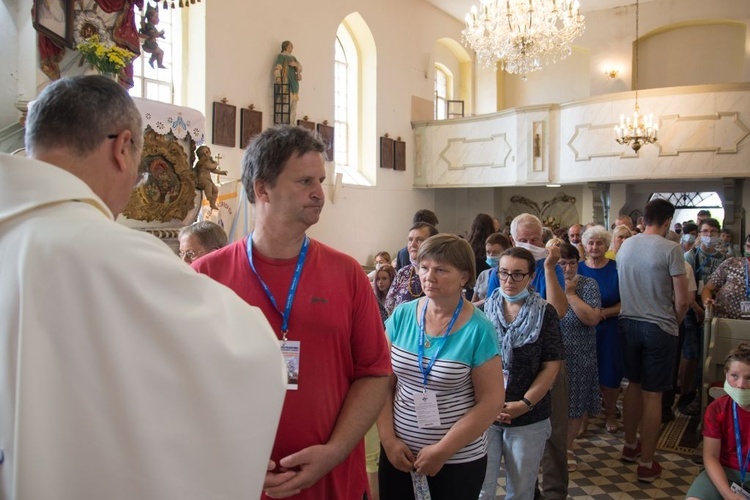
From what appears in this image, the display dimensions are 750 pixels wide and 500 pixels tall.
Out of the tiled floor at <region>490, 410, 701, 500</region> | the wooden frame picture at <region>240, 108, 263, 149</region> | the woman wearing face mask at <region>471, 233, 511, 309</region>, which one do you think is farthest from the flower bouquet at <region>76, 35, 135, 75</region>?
the wooden frame picture at <region>240, 108, 263, 149</region>

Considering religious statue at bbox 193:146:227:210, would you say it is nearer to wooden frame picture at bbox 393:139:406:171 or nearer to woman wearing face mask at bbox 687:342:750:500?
woman wearing face mask at bbox 687:342:750:500

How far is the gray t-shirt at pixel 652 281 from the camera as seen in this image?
4629 millimetres

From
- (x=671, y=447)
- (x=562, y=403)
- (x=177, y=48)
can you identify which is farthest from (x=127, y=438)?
(x=177, y=48)

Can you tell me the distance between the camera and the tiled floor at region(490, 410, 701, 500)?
14.0 feet

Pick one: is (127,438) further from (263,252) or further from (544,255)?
(544,255)

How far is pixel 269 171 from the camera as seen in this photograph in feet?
6.21

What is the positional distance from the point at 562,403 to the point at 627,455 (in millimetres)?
1412

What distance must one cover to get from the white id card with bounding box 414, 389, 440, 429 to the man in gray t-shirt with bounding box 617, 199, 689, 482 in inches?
104

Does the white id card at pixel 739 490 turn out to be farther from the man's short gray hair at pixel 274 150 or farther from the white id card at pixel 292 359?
the man's short gray hair at pixel 274 150

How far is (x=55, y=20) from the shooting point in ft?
18.2

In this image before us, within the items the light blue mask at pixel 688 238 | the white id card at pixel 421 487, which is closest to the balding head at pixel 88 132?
the white id card at pixel 421 487

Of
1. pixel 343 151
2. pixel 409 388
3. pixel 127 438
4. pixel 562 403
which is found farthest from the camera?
pixel 343 151

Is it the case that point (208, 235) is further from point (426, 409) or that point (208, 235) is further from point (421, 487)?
point (421, 487)

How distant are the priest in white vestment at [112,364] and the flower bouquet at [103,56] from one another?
474cm
